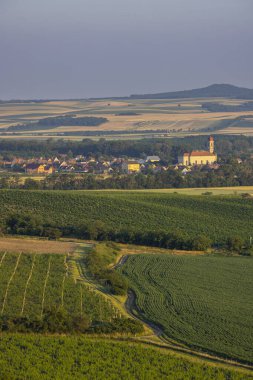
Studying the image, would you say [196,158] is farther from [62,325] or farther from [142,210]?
[62,325]

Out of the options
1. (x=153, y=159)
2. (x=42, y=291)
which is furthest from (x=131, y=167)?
(x=42, y=291)

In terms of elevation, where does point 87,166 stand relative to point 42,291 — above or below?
below

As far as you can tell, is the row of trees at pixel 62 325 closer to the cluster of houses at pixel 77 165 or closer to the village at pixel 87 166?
the village at pixel 87 166

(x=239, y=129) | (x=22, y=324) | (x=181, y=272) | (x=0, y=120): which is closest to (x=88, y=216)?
(x=181, y=272)

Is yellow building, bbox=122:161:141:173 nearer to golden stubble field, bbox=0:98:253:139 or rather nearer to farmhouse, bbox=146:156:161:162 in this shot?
farmhouse, bbox=146:156:161:162

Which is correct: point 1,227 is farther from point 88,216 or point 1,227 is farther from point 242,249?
point 242,249

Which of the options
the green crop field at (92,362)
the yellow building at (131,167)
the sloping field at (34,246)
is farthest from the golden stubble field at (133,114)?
the green crop field at (92,362)
